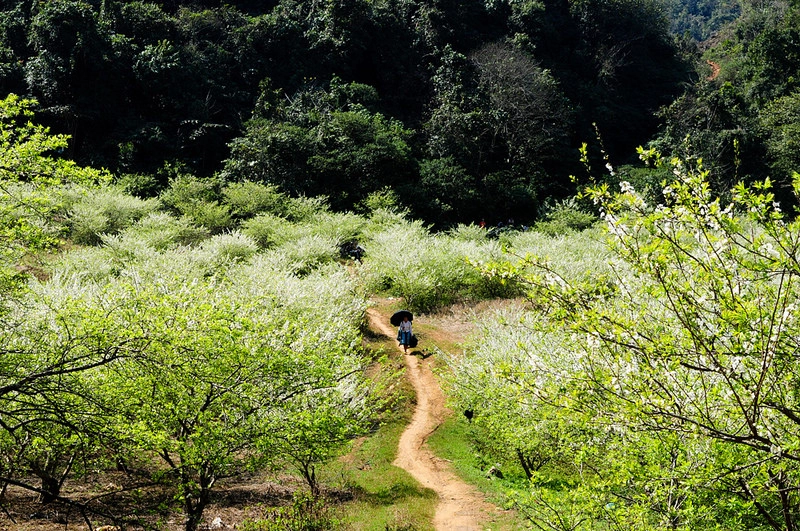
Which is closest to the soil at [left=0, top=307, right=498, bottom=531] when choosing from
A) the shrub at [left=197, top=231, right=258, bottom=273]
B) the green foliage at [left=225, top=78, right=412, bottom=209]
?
the shrub at [left=197, top=231, right=258, bottom=273]

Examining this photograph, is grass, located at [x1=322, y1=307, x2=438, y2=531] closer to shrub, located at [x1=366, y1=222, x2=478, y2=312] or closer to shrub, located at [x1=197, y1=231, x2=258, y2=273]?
shrub, located at [x1=366, y1=222, x2=478, y2=312]

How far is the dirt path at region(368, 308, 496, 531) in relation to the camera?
1055 cm

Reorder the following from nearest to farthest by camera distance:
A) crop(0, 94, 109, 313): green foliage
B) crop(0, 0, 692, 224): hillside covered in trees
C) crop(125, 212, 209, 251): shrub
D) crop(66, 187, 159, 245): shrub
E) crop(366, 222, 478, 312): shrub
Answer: crop(0, 94, 109, 313): green foliage
crop(366, 222, 478, 312): shrub
crop(125, 212, 209, 251): shrub
crop(66, 187, 159, 245): shrub
crop(0, 0, 692, 224): hillside covered in trees

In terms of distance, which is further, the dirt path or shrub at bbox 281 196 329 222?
shrub at bbox 281 196 329 222

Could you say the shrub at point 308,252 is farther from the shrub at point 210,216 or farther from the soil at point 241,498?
the soil at point 241,498

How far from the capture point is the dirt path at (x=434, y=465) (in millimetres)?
10547

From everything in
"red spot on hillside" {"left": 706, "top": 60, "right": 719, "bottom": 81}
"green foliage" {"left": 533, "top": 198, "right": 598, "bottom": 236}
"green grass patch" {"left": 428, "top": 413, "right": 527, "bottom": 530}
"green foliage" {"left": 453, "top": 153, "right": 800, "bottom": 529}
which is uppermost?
"red spot on hillside" {"left": 706, "top": 60, "right": 719, "bottom": 81}

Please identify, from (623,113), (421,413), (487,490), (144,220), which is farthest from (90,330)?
(623,113)

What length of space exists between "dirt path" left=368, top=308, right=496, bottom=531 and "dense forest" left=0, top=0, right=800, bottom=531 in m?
0.46

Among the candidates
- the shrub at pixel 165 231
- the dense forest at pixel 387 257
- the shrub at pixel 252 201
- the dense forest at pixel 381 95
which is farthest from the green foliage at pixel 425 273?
the dense forest at pixel 381 95

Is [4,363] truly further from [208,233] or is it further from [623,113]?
[623,113]

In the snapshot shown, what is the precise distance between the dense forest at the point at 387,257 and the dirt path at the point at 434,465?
46 cm

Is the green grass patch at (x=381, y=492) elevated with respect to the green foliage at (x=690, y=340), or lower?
lower

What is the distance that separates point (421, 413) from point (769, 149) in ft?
142
